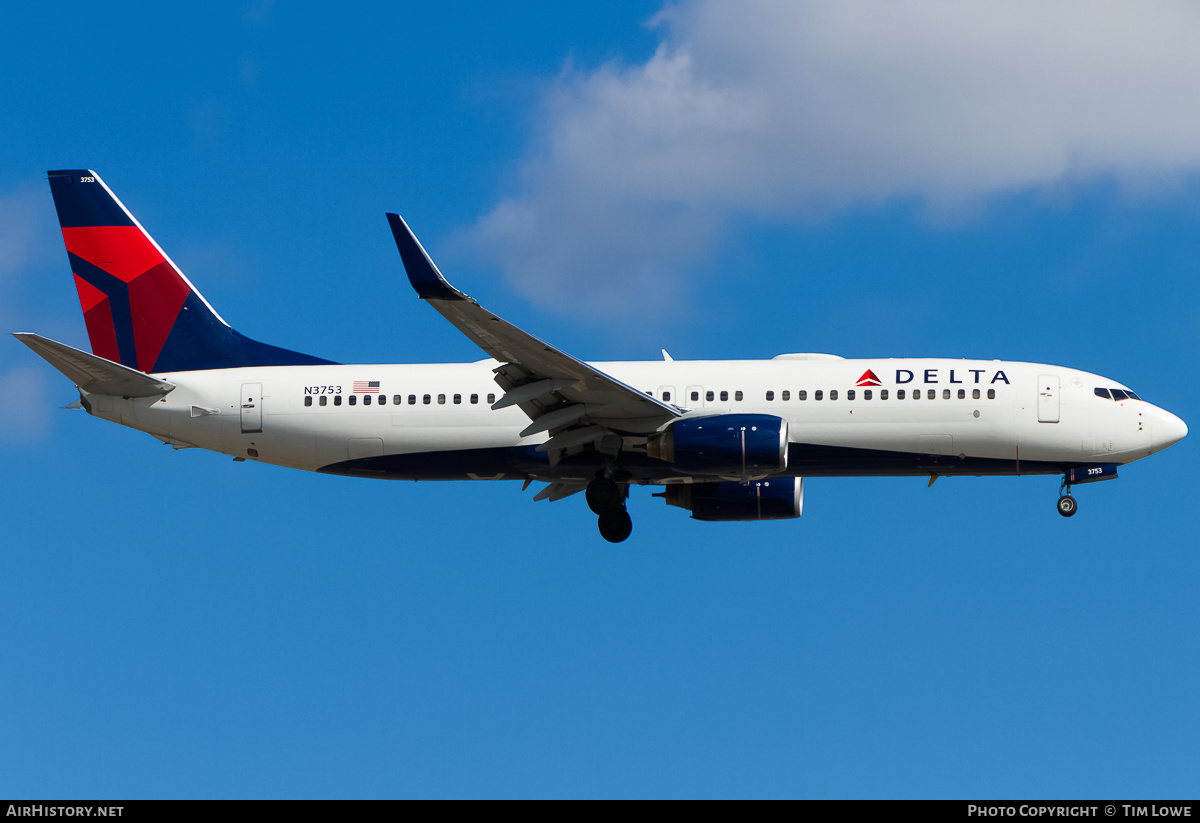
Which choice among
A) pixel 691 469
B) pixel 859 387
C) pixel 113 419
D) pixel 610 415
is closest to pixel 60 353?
pixel 113 419

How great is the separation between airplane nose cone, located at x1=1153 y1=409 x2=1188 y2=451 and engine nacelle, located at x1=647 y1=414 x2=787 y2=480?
9.66 metres

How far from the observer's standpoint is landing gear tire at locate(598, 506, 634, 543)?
3703cm

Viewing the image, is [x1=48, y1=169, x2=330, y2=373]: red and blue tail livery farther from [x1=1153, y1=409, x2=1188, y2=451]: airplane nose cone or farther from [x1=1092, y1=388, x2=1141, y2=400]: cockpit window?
[x1=1153, y1=409, x2=1188, y2=451]: airplane nose cone

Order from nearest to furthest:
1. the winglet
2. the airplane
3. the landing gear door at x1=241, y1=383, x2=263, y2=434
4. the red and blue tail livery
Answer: the winglet
the airplane
the landing gear door at x1=241, y1=383, x2=263, y2=434
the red and blue tail livery

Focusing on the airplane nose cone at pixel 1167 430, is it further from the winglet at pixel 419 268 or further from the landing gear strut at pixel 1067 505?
the winglet at pixel 419 268

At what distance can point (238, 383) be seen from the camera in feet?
124

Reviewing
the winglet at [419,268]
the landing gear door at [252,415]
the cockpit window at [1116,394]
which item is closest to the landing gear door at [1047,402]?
the cockpit window at [1116,394]

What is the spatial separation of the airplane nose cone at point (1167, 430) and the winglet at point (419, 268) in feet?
59.0

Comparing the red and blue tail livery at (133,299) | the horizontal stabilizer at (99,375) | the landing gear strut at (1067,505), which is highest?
the red and blue tail livery at (133,299)

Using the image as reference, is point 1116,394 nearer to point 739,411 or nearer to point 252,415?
point 739,411

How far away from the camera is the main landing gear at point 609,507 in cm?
3619

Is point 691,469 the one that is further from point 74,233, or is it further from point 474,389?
point 74,233

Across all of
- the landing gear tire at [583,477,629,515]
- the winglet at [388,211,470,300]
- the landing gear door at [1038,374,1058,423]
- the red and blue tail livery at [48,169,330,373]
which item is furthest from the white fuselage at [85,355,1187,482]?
the winglet at [388,211,470,300]
